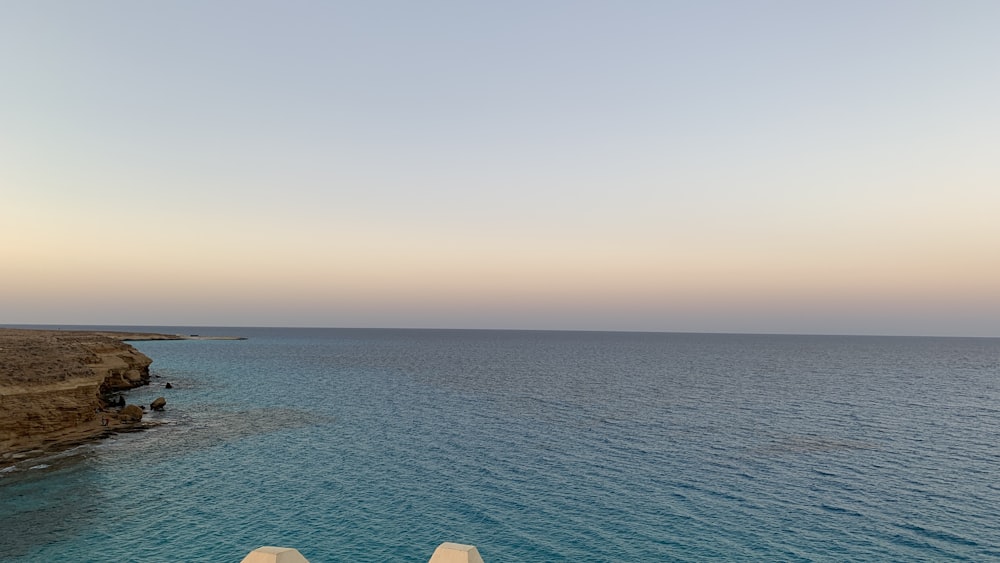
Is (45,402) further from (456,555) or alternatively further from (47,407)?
(456,555)

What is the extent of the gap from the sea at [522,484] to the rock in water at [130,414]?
308 cm

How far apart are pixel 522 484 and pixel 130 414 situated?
4745 centimetres

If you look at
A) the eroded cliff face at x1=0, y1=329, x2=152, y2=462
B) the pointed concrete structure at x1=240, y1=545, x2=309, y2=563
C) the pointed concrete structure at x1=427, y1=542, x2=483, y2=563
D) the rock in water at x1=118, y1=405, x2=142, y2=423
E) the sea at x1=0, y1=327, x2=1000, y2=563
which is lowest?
the sea at x1=0, y1=327, x2=1000, y2=563

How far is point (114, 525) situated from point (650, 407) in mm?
63509

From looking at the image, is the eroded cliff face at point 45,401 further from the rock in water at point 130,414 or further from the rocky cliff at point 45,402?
the rock in water at point 130,414

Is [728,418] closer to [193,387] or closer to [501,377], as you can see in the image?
[501,377]

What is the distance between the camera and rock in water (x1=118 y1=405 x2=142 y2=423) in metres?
58.4

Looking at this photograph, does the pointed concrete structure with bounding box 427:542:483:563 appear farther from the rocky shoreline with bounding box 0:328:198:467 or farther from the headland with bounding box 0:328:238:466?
the headland with bounding box 0:328:238:466

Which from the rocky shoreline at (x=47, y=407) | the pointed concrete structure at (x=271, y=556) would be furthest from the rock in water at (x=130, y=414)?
the pointed concrete structure at (x=271, y=556)

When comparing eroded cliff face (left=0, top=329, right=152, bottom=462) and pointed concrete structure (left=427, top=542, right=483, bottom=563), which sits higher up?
pointed concrete structure (left=427, top=542, right=483, bottom=563)

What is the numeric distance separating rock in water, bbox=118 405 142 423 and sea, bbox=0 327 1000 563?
10.1 feet

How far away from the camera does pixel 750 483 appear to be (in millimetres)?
39844

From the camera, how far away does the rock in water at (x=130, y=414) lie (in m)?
58.4

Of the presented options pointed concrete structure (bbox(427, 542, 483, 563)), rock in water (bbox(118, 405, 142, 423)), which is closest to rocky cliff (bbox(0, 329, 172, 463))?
rock in water (bbox(118, 405, 142, 423))
